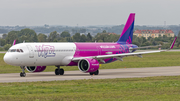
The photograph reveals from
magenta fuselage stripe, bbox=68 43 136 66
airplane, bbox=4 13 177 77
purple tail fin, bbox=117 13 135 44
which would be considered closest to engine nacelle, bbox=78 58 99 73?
airplane, bbox=4 13 177 77

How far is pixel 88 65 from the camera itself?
40000mm

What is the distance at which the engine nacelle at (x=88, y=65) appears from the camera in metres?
39.9

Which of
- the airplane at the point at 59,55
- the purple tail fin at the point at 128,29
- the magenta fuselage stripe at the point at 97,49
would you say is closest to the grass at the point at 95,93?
the airplane at the point at 59,55

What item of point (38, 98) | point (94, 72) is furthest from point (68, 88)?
point (94, 72)

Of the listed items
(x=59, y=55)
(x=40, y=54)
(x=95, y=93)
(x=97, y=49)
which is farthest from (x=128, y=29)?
(x=95, y=93)

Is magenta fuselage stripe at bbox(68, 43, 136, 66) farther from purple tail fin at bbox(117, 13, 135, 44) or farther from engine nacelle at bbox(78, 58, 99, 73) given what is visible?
engine nacelle at bbox(78, 58, 99, 73)

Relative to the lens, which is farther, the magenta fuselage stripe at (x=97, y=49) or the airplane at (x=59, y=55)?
the magenta fuselage stripe at (x=97, y=49)

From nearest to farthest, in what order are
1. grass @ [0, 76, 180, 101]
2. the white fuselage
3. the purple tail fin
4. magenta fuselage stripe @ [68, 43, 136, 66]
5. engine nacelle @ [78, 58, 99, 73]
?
grass @ [0, 76, 180, 101] → the white fuselage → engine nacelle @ [78, 58, 99, 73] → magenta fuselage stripe @ [68, 43, 136, 66] → the purple tail fin

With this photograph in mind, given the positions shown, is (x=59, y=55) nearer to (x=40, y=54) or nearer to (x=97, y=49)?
(x=40, y=54)

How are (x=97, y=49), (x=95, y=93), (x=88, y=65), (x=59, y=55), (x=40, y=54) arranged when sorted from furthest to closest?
(x=97, y=49)
(x=59, y=55)
(x=88, y=65)
(x=40, y=54)
(x=95, y=93)

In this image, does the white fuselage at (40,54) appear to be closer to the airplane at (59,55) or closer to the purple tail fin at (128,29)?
the airplane at (59,55)

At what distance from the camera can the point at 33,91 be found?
2464 centimetres

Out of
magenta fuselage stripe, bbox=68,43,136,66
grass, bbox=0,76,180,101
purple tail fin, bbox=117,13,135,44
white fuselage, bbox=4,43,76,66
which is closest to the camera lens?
grass, bbox=0,76,180,101

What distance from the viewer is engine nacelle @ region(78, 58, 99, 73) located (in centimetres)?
3991
